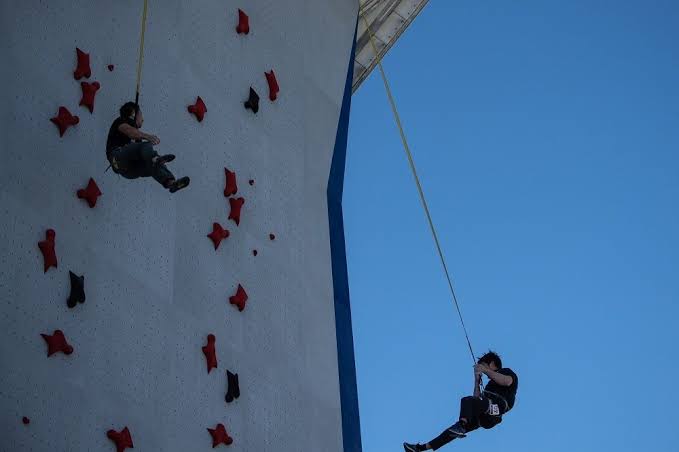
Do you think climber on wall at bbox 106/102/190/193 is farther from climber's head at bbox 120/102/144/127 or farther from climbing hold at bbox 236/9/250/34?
climbing hold at bbox 236/9/250/34

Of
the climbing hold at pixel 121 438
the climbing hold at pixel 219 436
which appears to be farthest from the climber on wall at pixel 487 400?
the climbing hold at pixel 121 438

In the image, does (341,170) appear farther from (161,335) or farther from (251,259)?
(161,335)

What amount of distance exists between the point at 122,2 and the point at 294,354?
3.25 meters

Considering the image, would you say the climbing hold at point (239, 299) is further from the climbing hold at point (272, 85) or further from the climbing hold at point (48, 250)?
the climbing hold at point (272, 85)

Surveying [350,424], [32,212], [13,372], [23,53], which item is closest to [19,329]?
[13,372]

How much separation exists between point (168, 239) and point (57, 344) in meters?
1.59

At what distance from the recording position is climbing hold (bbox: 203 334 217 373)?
7.76 m

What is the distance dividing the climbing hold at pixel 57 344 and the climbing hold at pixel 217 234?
205 cm

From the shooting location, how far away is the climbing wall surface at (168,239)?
6414mm

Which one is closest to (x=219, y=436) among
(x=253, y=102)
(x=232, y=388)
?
(x=232, y=388)

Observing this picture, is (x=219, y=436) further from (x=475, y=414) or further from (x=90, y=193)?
(x=475, y=414)

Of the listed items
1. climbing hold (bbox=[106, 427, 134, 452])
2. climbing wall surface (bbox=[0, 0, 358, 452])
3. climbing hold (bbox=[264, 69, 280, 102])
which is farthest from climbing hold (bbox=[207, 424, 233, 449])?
climbing hold (bbox=[264, 69, 280, 102])

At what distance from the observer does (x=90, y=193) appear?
6.98 m

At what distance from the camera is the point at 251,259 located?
877cm
